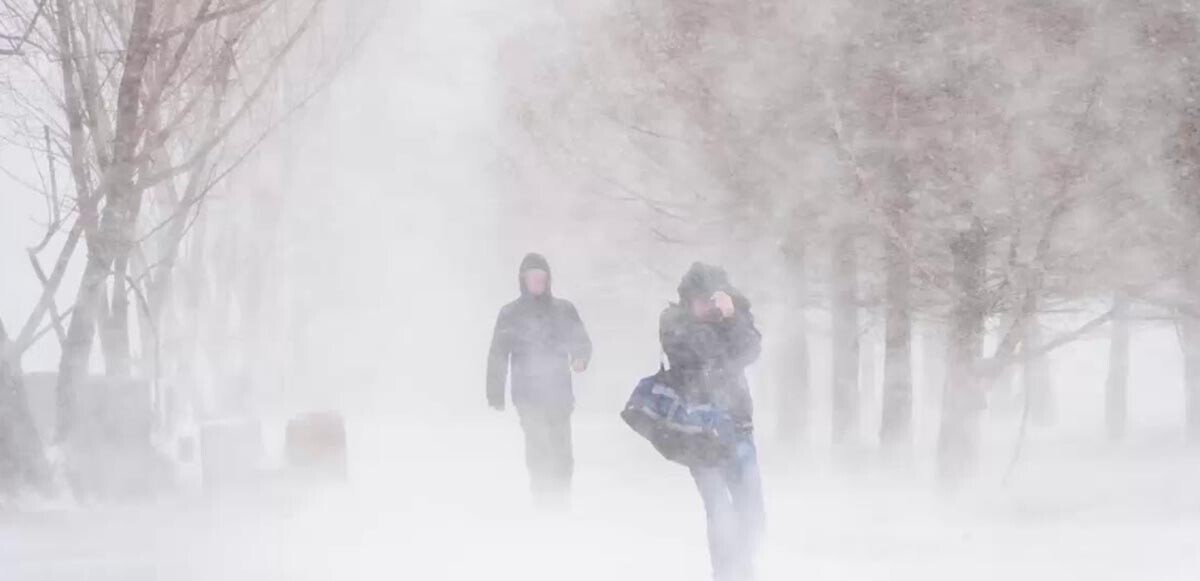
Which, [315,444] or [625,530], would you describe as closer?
[625,530]

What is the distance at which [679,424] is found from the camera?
6.78 m

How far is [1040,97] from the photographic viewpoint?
11039mm

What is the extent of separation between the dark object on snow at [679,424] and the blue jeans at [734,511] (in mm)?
139

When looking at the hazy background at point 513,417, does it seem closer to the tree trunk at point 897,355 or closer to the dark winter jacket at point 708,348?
the tree trunk at point 897,355

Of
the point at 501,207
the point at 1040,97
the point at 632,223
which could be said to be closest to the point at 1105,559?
the point at 1040,97

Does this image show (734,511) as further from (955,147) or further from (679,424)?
(955,147)

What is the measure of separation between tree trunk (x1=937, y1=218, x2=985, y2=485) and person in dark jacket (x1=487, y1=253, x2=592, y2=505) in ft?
11.0

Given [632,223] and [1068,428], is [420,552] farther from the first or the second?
[1068,428]

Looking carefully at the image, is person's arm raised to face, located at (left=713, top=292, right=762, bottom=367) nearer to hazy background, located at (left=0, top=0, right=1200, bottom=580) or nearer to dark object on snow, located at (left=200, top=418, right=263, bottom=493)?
hazy background, located at (left=0, top=0, right=1200, bottom=580)

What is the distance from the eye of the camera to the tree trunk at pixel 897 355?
12.9 meters

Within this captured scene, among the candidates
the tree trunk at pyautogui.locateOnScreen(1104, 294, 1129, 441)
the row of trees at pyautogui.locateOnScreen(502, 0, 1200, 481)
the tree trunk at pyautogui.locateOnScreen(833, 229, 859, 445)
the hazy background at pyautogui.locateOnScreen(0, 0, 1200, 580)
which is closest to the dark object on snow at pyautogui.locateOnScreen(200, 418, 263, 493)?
the hazy background at pyautogui.locateOnScreen(0, 0, 1200, 580)

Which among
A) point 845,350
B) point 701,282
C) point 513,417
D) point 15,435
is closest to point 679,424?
point 701,282

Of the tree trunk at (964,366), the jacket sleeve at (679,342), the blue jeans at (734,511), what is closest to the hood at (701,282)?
the jacket sleeve at (679,342)

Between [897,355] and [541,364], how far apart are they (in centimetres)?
440
